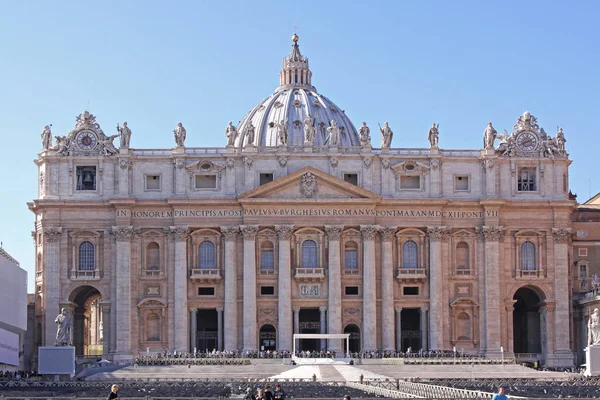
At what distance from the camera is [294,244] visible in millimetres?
116000

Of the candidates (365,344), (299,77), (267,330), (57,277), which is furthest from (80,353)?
(299,77)

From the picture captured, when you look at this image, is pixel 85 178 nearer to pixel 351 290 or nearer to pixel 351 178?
pixel 351 178

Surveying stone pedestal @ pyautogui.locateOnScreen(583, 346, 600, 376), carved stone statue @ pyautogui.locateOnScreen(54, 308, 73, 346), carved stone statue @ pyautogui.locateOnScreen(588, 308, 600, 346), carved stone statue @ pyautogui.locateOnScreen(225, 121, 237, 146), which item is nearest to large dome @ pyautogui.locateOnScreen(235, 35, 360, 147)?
carved stone statue @ pyautogui.locateOnScreen(225, 121, 237, 146)

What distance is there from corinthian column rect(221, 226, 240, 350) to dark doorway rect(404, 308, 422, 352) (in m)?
14.4

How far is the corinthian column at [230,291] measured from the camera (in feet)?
376

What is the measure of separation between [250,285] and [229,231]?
4822 millimetres

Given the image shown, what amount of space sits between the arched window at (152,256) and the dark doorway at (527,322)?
104 ft

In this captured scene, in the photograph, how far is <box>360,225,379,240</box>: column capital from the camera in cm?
11562

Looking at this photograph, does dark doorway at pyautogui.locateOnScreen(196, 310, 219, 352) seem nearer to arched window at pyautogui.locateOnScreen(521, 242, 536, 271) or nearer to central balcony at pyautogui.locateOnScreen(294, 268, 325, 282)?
central balcony at pyautogui.locateOnScreen(294, 268, 325, 282)

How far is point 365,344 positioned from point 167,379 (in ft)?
87.7

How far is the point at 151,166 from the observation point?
117 m

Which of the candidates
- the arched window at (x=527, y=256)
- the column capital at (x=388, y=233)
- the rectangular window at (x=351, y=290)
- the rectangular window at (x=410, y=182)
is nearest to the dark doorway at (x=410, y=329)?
the rectangular window at (x=351, y=290)

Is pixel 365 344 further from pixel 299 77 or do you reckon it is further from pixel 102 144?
pixel 299 77

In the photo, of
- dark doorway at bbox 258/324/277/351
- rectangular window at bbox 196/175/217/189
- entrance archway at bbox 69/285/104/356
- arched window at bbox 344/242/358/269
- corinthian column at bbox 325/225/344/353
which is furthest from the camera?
entrance archway at bbox 69/285/104/356
